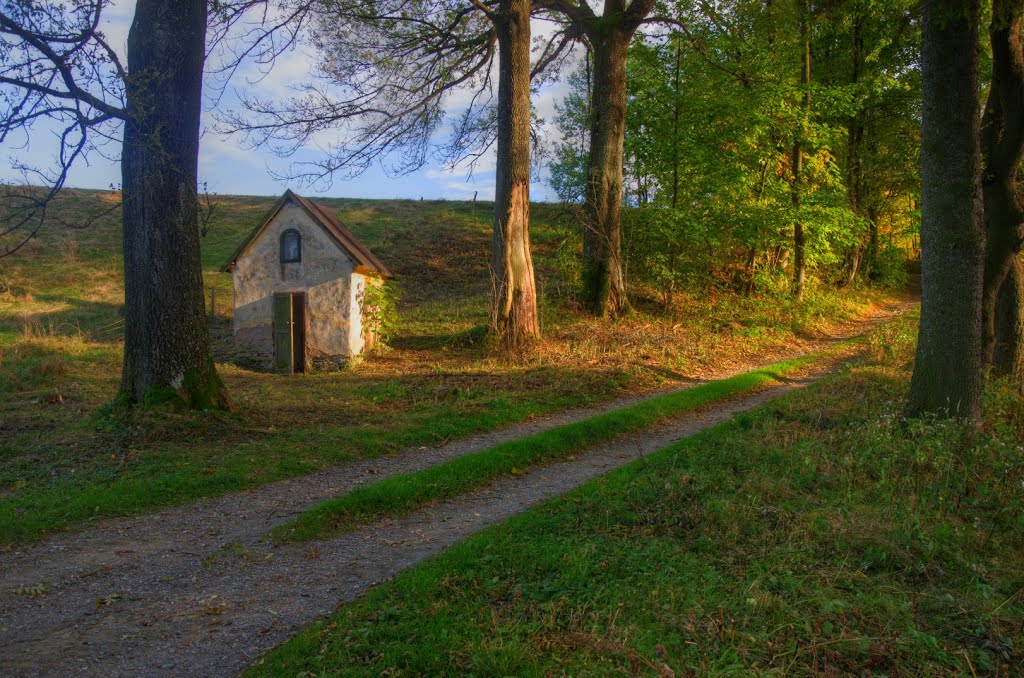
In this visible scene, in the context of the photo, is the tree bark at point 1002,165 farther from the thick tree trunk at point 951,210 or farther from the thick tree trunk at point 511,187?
the thick tree trunk at point 511,187

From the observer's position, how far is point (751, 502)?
238 inches

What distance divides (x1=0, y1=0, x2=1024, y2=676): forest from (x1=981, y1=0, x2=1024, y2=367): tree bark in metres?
0.05

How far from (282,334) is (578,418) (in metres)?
10.3

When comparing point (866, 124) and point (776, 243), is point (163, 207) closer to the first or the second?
point (776, 243)

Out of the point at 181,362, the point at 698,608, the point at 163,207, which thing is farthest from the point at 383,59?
the point at 698,608

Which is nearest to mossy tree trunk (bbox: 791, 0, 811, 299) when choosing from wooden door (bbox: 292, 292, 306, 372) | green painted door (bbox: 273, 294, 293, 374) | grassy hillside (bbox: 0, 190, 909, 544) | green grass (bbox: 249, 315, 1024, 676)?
grassy hillside (bbox: 0, 190, 909, 544)

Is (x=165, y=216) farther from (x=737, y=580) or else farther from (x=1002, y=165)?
(x=1002, y=165)

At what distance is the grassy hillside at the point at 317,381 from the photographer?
801 centimetres

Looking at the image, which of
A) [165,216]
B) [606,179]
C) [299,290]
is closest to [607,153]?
[606,179]

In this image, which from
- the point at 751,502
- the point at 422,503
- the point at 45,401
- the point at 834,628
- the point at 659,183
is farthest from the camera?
the point at 659,183

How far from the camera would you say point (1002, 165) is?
417 inches

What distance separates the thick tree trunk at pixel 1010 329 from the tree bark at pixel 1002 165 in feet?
1.02

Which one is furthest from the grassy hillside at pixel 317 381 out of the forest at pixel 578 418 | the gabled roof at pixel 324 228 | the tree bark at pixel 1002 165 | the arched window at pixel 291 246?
the tree bark at pixel 1002 165

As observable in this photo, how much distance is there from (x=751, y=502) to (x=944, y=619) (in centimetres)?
196
